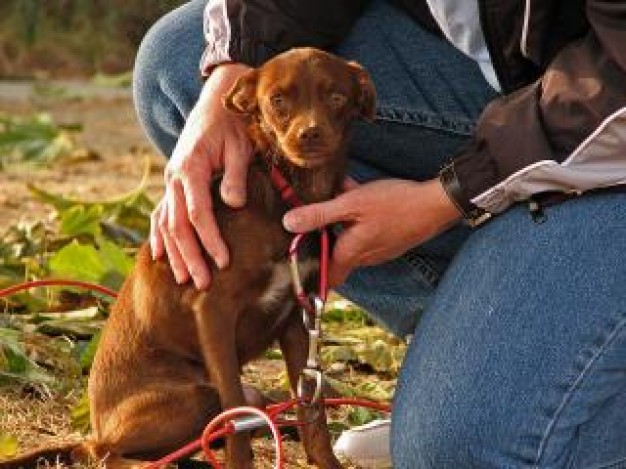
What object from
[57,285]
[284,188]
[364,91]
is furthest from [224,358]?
[57,285]

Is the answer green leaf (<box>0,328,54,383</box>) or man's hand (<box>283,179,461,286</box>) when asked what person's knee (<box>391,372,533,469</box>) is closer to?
man's hand (<box>283,179,461,286</box>)

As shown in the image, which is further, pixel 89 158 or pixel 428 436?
pixel 89 158

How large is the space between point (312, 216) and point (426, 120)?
19.1 inches

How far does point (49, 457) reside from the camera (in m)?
3.16

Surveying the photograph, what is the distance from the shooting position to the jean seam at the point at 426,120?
3342 millimetres

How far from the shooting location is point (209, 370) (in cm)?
306

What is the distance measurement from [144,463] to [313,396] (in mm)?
382

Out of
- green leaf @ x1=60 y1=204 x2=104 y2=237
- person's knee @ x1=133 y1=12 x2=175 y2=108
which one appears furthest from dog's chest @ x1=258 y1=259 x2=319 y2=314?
green leaf @ x1=60 y1=204 x2=104 y2=237

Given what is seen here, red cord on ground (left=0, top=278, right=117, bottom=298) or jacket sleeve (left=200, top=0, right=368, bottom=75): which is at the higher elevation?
jacket sleeve (left=200, top=0, right=368, bottom=75)

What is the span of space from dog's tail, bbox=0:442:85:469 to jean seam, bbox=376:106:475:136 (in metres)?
0.93

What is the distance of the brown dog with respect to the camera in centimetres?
299

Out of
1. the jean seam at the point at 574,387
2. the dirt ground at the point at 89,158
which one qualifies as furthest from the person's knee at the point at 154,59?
the dirt ground at the point at 89,158

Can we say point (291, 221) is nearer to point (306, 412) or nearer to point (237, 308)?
point (237, 308)

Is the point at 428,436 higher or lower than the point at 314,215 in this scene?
lower
